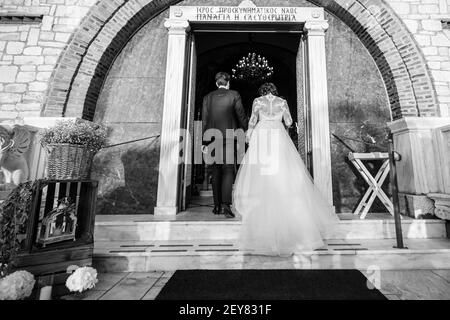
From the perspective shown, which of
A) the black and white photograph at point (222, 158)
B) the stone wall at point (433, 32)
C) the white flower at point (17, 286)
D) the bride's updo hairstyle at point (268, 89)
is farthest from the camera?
the stone wall at point (433, 32)

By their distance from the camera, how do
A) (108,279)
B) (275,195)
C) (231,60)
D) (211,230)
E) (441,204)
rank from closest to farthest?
(108,279) → (275,195) → (211,230) → (441,204) → (231,60)

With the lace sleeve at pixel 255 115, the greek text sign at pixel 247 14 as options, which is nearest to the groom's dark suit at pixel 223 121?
the lace sleeve at pixel 255 115

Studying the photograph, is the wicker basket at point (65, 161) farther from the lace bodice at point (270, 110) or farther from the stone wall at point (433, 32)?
the stone wall at point (433, 32)

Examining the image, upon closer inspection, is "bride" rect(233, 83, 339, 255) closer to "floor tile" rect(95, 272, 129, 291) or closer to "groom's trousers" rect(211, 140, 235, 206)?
"groom's trousers" rect(211, 140, 235, 206)

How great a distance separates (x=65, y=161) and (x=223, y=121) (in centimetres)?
220

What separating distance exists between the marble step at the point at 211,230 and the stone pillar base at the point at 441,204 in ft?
0.37

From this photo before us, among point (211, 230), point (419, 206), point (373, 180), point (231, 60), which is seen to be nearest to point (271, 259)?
point (211, 230)

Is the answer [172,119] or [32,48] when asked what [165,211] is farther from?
[32,48]

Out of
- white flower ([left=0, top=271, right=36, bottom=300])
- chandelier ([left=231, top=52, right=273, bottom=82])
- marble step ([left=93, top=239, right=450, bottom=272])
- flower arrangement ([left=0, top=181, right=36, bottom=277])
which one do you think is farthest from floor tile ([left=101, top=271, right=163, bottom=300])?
chandelier ([left=231, top=52, right=273, bottom=82])

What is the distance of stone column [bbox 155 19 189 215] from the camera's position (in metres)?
3.80

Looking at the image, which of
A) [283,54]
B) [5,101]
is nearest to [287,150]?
[5,101]

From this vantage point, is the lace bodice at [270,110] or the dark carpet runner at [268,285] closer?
the dark carpet runner at [268,285]

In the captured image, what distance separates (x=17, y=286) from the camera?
1.68 meters

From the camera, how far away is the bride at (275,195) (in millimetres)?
2438
